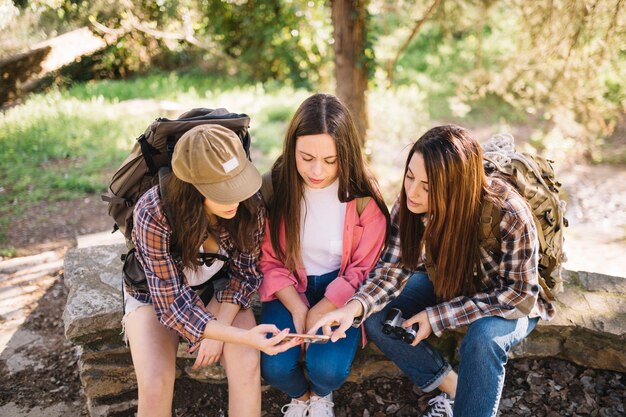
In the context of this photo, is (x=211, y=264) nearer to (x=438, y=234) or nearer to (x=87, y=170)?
(x=438, y=234)

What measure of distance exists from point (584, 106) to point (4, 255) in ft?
18.8

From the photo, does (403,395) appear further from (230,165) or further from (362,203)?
(230,165)

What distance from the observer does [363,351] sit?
99.5 inches

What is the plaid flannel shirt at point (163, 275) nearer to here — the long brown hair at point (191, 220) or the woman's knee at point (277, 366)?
the long brown hair at point (191, 220)

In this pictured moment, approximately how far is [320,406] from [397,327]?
0.51 meters

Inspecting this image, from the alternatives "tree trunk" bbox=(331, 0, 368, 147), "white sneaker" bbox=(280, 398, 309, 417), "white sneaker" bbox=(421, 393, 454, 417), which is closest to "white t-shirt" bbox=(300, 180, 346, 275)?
"white sneaker" bbox=(280, 398, 309, 417)

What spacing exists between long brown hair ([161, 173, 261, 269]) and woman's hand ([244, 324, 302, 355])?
0.37m

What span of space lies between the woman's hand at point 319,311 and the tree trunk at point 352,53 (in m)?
2.71

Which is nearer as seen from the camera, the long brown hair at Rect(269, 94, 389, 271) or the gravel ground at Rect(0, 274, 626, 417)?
the long brown hair at Rect(269, 94, 389, 271)

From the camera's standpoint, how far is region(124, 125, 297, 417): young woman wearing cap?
1.92 metres

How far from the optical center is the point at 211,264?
2238 millimetres

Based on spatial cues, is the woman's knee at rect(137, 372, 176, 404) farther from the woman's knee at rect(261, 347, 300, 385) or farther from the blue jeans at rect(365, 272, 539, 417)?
the blue jeans at rect(365, 272, 539, 417)

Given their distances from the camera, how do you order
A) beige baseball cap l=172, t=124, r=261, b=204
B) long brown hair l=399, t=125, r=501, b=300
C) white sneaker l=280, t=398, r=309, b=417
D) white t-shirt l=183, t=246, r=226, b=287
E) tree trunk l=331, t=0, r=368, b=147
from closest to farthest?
beige baseball cap l=172, t=124, r=261, b=204
long brown hair l=399, t=125, r=501, b=300
white t-shirt l=183, t=246, r=226, b=287
white sneaker l=280, t=398, r=309, b=417
tree trunk l=331, t=0, r=368, b=147

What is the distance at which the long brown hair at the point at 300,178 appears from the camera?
2174mm
